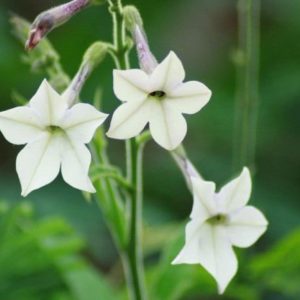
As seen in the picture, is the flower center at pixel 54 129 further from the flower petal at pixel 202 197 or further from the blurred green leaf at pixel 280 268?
the blurred green leaf at pixel 280 268

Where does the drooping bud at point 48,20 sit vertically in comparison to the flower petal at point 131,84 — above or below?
above

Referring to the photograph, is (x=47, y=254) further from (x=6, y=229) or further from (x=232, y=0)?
(x=232, y=0)

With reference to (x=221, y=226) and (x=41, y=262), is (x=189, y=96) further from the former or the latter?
(x=41, y=262)

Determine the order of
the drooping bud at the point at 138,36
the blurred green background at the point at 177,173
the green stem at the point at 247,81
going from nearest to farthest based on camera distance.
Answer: the drooping bud at the point at 138,36 → the green stem at the point at 247,81 → the blurred green background at the point at 177,173

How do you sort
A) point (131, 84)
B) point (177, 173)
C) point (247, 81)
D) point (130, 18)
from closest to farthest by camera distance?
point (131, 84), point (130, 18), point (247, 81), point (177, 173)

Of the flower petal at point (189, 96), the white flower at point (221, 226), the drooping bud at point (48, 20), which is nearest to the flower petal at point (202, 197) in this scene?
the white flower at point (221, 226)

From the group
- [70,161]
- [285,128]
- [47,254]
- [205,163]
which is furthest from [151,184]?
[70,161]

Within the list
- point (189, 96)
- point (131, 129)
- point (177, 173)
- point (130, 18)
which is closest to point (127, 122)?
point (131, 129)
